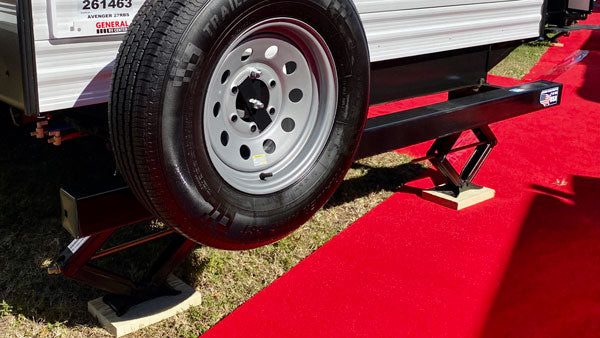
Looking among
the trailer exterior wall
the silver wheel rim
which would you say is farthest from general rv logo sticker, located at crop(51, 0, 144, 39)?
the silver wheel rim

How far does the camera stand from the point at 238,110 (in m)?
2.44

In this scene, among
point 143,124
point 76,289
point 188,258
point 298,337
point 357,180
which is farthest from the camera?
point 357,180

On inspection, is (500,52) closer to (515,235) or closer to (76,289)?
(515,235)

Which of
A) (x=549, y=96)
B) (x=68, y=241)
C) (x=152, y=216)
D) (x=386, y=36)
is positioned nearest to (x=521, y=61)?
(x=549, y=96)

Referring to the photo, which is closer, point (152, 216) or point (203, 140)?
point (203, 140)

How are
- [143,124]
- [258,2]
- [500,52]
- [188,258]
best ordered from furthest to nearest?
[500,52] < [188,258] < [258,2] < [143,124]

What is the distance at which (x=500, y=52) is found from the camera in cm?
403

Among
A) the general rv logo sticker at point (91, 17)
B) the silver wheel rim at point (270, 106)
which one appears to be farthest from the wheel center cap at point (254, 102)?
the general rv logo sticker at point (91, 17)

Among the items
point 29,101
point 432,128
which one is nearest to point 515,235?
point 432,128

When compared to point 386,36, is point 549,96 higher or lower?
A: lower

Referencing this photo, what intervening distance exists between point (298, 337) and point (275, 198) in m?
0.62

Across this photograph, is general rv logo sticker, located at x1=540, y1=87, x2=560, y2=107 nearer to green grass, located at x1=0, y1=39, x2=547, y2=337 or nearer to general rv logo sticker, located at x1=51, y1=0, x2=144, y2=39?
green grass, located at x1=0, y1=39, x2=547, y2=337

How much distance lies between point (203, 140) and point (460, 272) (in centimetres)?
158

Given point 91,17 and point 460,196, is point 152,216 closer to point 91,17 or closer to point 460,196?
point 91,17
